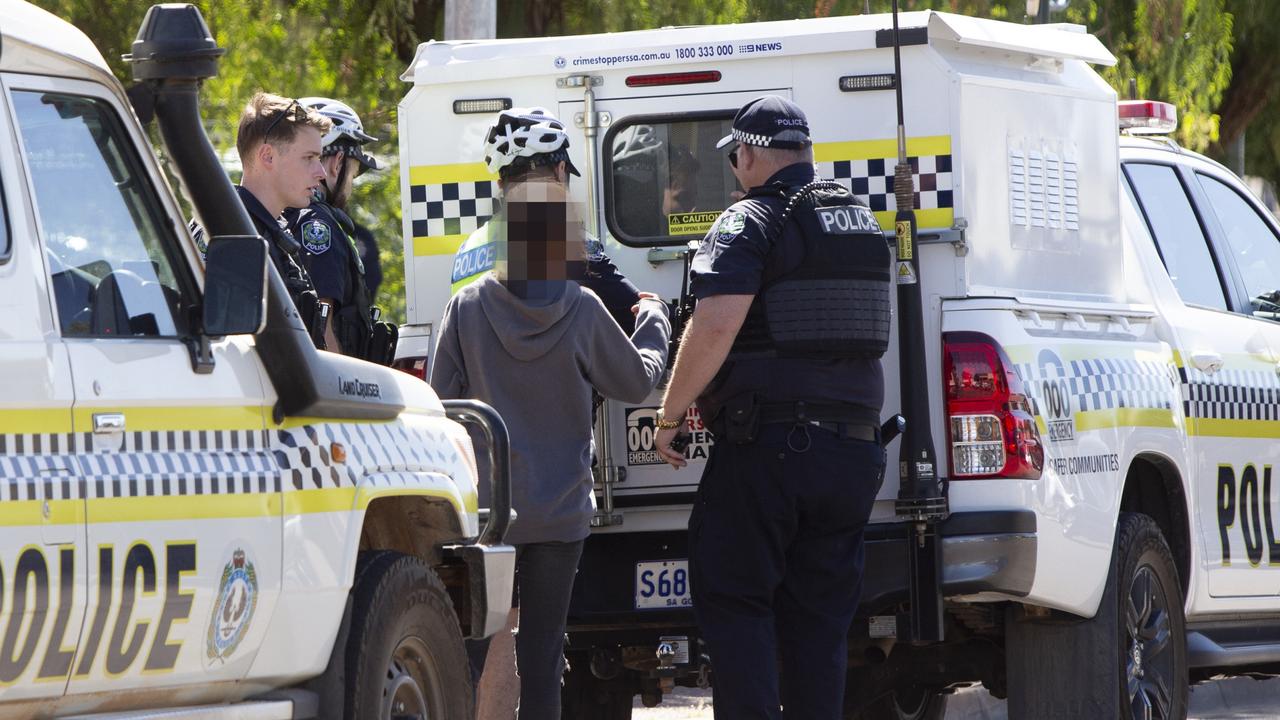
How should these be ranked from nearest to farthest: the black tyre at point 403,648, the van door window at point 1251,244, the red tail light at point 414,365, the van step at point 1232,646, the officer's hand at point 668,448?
1. the black tyre at point 403,648
2. the officer's hand at point 668,448
3. the red tail light at point 414,365
4. the van step at point 1232,646
5. the van door window at point 1251,244

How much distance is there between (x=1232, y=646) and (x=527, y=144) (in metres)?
3.80

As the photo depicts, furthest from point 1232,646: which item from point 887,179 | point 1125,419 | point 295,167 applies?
point 295,167

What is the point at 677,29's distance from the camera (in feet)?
22.2

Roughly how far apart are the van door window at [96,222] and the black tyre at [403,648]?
85 cm

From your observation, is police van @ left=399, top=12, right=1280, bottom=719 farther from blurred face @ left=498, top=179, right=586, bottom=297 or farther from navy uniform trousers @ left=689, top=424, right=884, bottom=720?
blurred face @ left=498, top=179, right=586, bottom=297

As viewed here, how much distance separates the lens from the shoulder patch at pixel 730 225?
5699mm

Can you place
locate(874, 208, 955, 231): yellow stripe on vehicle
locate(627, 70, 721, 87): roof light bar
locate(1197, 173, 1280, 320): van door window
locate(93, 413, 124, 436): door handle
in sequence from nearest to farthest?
locate(93, 413, 124, 436): door handle < locate(874, 208, 955, 231): yellow stripe on vehicle < locate(627, 70, 721, 87): roof light bar < locate(1197, 173, 1280, 320): van door window

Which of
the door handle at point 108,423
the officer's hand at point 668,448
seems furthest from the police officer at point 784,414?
the door handle at point 108,423

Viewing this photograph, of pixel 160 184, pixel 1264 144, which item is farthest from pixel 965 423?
pixel 1264 144

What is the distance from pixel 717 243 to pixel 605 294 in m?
0.63

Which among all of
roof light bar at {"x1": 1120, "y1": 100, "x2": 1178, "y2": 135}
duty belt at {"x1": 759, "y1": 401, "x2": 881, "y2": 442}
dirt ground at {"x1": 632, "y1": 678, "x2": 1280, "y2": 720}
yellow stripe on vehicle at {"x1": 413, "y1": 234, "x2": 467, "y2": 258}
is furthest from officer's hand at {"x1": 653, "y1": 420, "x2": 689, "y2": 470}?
dirt ground at {"x1": 632, "y1": 678, "x2": 1280, "y2": 720}

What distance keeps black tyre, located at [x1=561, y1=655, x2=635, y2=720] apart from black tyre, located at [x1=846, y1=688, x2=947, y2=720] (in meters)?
1.17

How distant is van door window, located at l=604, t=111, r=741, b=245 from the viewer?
6734 mm

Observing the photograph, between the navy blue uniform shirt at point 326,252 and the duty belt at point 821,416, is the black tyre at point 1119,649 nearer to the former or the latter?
the duty belt at point 821,416
